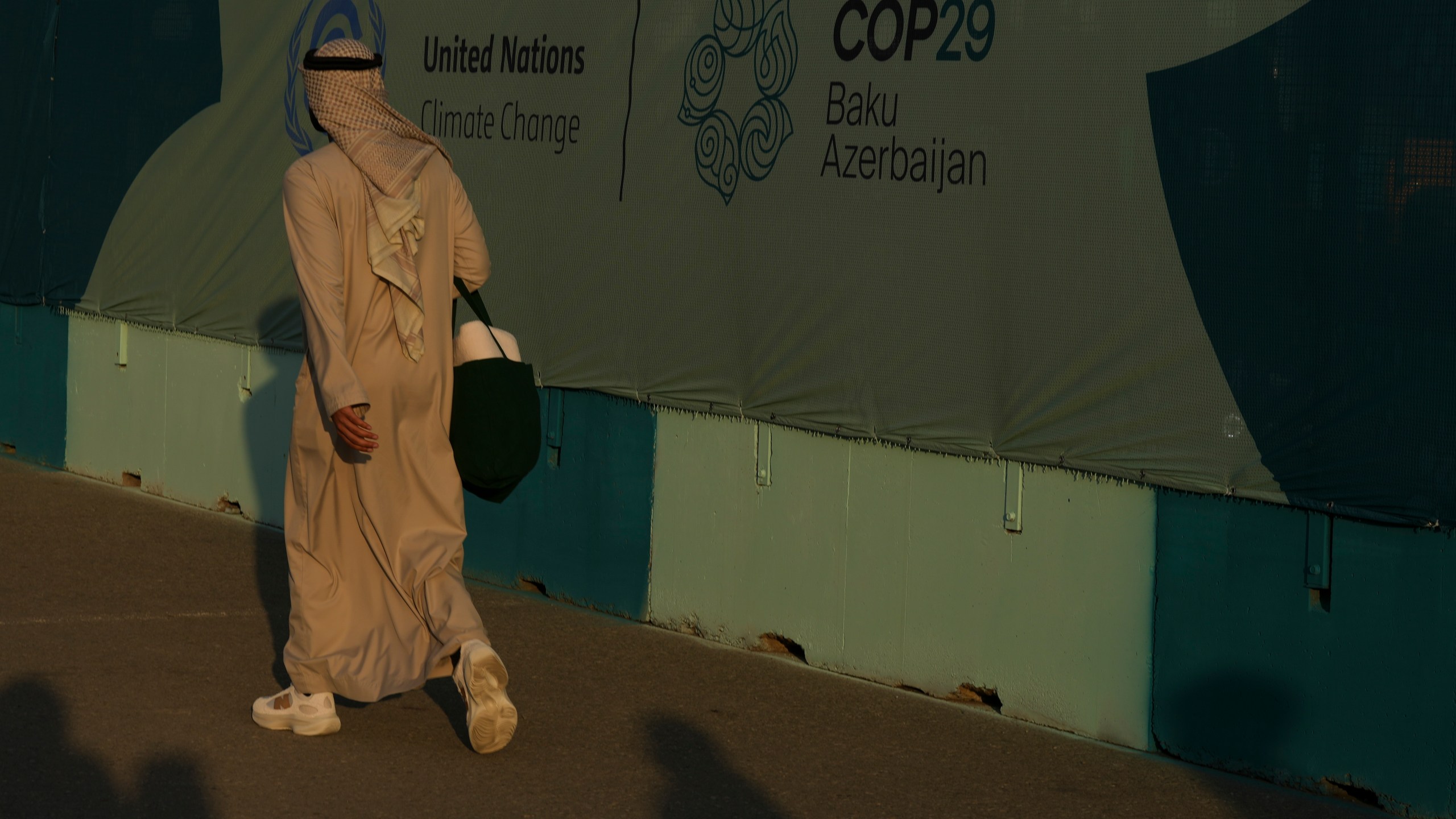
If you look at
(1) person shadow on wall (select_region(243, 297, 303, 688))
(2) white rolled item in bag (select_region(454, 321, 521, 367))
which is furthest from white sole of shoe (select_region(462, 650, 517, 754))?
(1) person shadow on wall (select_region(243, 297, 303, 688))

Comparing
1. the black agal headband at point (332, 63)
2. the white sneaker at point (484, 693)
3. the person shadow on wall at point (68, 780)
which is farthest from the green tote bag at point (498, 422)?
the person shadow on wall at point (68, 780)

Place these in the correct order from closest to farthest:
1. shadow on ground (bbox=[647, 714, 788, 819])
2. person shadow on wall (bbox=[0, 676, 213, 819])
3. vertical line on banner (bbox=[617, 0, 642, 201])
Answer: person shadow on wall (bbox=[0, 676, 213, 819]) < shadow on ground (bbox=[647, 714, 788, 819]) < vertical line on banner (bbox=[617, 0, 642, 201])

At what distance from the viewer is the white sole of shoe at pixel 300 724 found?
5.44 m

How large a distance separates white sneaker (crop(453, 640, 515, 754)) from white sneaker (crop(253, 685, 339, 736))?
52 cm

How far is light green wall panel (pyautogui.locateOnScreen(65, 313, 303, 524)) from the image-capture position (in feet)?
30.3

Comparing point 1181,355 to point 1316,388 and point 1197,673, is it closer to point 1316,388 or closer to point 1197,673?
point 1316,388

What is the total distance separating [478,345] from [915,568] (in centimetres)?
187

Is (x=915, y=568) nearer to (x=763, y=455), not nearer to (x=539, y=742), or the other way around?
(x=763, y=455)

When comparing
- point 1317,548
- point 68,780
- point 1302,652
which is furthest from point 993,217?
point 68,780

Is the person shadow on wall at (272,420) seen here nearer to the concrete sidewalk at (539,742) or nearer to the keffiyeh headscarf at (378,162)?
the concrete sidewalk at (539,742)

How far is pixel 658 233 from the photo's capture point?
7234 millimetres

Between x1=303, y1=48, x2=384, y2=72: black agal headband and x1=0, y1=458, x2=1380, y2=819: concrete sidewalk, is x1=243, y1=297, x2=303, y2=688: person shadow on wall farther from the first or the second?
x1=303, y1=48, x2=384, y2=72: black agal headband

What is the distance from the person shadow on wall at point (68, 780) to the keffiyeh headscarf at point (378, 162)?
1.41 m

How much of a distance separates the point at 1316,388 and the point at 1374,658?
0.81 m
